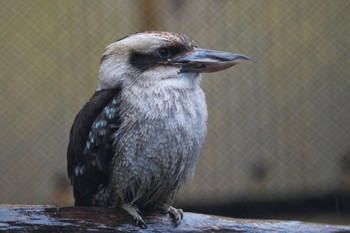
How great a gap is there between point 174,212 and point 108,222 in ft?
0.74

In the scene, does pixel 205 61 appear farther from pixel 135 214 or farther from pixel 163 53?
pixel 135 214

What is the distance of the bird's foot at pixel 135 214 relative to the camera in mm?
2387

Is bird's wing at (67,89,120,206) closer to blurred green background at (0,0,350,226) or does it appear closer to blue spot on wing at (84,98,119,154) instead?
blue spot on wing at (84,98,119,154)

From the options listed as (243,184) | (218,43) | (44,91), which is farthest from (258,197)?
(44,91)

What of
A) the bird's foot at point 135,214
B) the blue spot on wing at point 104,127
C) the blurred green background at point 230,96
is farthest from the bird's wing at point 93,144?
the blurred green background at point 230,96

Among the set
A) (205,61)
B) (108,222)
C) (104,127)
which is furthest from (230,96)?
(108,222)

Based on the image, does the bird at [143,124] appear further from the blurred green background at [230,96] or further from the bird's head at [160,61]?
the blurred green background at [230,96]

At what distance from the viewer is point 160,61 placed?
2455 millimetres

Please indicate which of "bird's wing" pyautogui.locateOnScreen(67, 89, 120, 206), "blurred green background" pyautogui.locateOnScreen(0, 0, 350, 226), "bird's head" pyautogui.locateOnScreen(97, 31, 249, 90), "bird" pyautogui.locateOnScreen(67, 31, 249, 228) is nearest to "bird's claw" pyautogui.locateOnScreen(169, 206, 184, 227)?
"bird" pyautogui.locateOnScreen(67, 31, 249, 228)

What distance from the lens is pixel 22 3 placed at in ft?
11.3

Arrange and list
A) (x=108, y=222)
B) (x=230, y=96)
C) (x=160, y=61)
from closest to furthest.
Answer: (x=108, y=222), (x=160, y=61), (x=230, y=96)

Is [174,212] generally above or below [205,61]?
below

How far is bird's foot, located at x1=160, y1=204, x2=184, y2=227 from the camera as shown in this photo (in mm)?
2406

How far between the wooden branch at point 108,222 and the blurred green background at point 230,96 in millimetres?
1060
